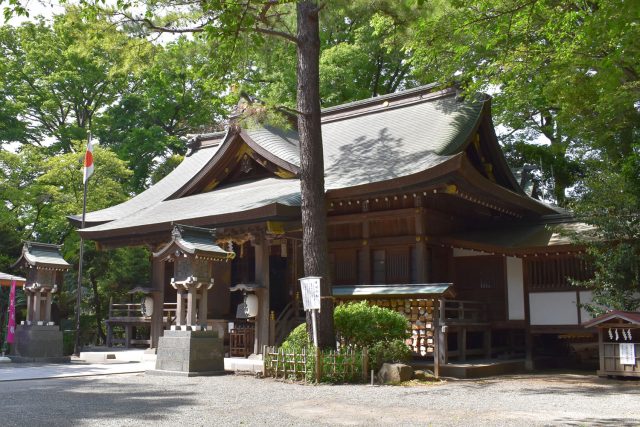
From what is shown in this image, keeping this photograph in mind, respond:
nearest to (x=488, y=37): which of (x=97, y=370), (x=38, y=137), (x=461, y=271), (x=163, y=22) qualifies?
(x=461, y=271)

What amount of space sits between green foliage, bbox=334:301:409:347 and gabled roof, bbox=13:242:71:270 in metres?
9.22

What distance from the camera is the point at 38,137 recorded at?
121 feet

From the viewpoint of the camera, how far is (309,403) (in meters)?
9.27

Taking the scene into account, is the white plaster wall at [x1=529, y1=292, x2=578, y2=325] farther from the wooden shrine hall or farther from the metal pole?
the metal pole

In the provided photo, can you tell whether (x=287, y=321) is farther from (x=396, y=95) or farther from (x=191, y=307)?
(x=396, y=95)

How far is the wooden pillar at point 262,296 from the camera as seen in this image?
1569 cm

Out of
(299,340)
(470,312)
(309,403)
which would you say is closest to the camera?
(309,403)

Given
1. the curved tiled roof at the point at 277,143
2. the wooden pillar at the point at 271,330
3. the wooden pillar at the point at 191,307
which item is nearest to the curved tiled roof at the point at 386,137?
the curved tiled roof at the point at 277,143

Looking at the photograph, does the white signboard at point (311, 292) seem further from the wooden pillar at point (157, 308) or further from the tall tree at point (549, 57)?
the wooden pillar at point (157, 308)

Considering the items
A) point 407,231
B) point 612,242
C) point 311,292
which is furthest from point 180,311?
point 612,242

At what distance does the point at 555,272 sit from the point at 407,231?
12.3 ft

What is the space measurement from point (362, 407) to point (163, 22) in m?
9.06

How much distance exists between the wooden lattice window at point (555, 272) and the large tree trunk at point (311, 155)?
571 centimetres

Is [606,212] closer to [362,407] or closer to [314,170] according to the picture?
[314,170]
